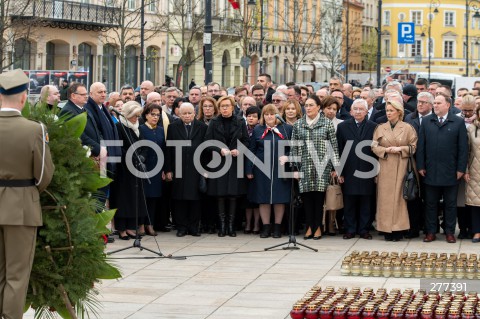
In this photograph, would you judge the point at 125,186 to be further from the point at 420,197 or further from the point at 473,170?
the point at 473,170

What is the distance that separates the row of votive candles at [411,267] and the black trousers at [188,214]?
12.6 feet

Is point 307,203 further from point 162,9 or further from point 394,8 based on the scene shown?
point 394,8

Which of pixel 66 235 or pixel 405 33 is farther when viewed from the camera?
pixel 405 33

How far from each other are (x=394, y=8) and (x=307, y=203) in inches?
4761

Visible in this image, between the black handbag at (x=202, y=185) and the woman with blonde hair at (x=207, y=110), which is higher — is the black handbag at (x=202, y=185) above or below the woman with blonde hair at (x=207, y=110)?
below

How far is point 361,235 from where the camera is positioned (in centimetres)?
1695

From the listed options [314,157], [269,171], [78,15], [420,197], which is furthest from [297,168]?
[78,15]

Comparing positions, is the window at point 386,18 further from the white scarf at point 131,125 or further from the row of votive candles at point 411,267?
the row of votive candles at point 411,267

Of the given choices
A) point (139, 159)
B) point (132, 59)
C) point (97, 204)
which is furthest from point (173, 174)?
point (132, 59)

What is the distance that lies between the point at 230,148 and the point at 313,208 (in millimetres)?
1474

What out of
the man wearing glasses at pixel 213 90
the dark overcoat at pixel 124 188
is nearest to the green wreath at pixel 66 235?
the dark overcoat at pixel 124 188

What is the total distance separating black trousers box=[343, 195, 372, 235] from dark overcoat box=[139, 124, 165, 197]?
8.83 ft

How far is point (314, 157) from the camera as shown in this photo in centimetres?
1667

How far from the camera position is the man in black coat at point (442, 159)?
16.4 m
